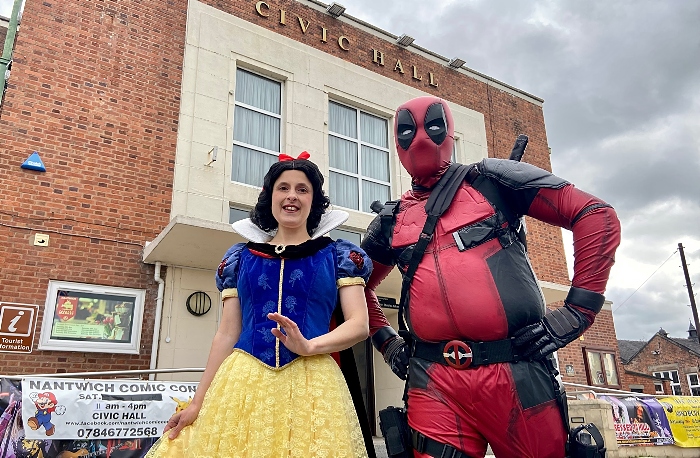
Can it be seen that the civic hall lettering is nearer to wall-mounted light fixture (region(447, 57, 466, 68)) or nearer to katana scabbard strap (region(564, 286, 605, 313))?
wall-mounted light fixture (region(447, 57, 466, 68))

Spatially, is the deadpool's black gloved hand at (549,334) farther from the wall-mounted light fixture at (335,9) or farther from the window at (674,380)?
the window at (674,380)

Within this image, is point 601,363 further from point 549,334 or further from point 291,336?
point 291,336

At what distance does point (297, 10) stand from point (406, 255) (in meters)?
9.19

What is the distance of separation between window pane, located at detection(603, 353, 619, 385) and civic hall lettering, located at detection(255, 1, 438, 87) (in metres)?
7.41

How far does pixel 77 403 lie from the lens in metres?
4.77

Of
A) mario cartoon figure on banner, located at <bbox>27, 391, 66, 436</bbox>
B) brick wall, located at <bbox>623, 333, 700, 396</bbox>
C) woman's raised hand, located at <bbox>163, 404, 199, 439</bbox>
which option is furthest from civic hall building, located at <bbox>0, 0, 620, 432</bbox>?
brick wall, located at <bbox>623, 333, 700, 396</bbox>

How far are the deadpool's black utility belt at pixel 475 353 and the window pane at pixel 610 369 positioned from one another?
11.6 metres

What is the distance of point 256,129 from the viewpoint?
9203 mm

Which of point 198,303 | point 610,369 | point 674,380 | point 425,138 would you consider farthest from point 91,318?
point 674,380

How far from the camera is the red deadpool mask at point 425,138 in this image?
2377mm

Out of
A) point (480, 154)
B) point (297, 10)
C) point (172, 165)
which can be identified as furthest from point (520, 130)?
point (172, 165)

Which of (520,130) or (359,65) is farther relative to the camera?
(520,130)

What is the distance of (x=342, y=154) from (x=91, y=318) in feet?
17.2

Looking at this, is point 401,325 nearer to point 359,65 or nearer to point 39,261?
point 39,261
